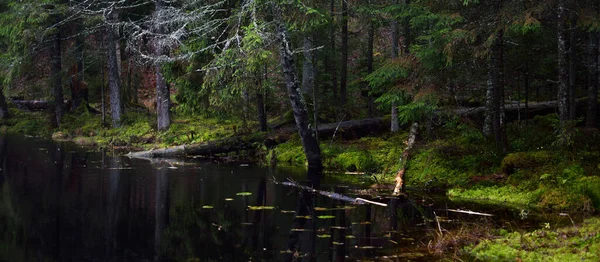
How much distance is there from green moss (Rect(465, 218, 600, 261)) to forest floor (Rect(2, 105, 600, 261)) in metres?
0.01

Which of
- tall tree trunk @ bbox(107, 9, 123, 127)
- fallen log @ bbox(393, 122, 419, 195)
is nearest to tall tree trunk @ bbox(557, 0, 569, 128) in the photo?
fallen log @ bbox(393, 122, 419, 195)

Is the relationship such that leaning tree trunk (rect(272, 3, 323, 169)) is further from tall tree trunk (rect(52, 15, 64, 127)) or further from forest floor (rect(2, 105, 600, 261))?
tall tree trunk (rect(52, 15, 64, 127))

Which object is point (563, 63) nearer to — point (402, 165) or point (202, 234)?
point (402, 165)

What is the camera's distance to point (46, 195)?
1302 cm

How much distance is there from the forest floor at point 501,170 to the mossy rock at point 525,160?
0.02 metres

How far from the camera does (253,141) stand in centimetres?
2092

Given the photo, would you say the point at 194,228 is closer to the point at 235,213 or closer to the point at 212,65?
the point at 235,213

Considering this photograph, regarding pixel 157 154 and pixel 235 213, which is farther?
pixel 157 154

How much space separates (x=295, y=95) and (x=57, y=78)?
17.8 meters

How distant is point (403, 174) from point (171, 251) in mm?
7232

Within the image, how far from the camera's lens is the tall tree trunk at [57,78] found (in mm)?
29844

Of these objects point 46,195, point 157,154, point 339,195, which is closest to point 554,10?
point 339,195

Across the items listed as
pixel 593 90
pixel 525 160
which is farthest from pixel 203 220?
pixel 593 90

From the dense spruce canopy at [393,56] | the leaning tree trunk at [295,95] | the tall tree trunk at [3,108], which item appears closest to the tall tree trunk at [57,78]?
the dense spruce canopy at [393,56]
